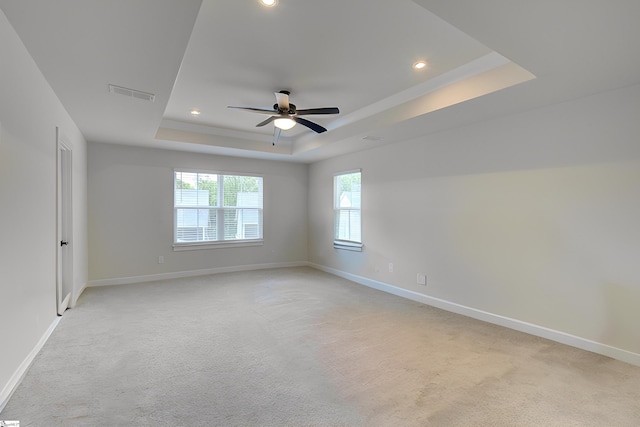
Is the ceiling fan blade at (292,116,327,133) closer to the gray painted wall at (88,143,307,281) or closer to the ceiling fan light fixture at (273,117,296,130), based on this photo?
the ceiling fan light fixture at (273,117,296,130)

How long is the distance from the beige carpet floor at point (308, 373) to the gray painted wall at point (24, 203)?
14.7 inches

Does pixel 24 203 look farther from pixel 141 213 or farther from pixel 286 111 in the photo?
pixel 141 213

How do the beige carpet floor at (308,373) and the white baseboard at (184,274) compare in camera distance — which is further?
the white baseboard at (184,274)

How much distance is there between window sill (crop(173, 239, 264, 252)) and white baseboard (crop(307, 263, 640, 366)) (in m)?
2.68

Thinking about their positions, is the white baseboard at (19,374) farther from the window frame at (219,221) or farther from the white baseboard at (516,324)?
the white baseboard at (516,324)

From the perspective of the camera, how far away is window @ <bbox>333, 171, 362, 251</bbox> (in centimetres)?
575

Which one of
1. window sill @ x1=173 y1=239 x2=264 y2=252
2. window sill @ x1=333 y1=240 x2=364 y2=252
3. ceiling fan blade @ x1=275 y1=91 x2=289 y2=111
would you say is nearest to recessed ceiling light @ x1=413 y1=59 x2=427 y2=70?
ceiling fan blade @ x1=275 y1=91 x2=289 y2=111

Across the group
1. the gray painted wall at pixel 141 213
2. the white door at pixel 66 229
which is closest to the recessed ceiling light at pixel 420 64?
the white door at pixel 66 229

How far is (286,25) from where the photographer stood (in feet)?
7.70

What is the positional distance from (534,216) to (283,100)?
297 cm

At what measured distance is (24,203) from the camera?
234 cm

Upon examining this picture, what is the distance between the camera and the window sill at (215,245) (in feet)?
19.2

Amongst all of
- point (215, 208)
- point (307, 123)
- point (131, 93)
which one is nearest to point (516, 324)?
point (307, 123)

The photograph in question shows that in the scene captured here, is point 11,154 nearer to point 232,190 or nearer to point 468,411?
point 468,411
